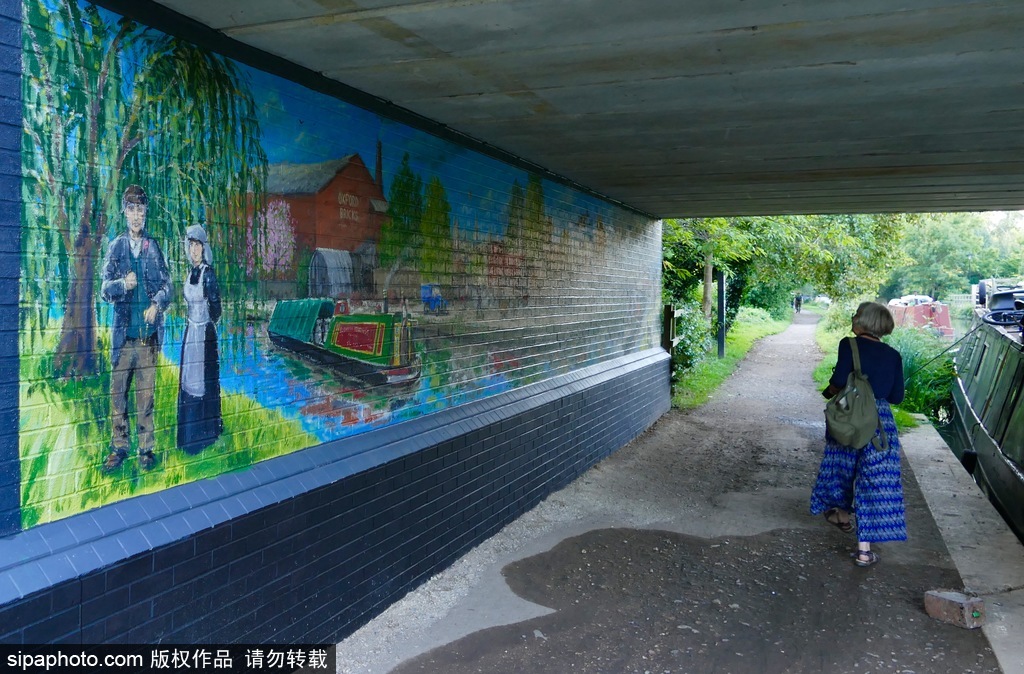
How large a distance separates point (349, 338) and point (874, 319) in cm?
370

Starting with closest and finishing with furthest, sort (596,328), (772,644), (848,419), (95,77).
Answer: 1. (95,77)
2. (772,644)
3. (848,419)
4. (596,328)

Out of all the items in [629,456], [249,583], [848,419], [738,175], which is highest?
[738,175]

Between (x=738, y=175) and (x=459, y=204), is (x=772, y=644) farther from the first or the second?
(x=738, y=175)

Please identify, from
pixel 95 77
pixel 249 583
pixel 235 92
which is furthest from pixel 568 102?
pixel 249 583

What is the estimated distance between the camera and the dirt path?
13.5ft

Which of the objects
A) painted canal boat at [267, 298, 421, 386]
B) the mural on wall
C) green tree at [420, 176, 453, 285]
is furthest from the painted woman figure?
green tree at [420, 176, 453, 285]

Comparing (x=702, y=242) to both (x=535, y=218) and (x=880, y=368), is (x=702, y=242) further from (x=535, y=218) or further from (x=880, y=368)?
(x=880, y=368)

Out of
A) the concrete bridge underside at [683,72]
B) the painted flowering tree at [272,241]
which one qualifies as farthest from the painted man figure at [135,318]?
the concrete bridge underside at [683,72]

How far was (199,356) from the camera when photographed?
11.1 feet

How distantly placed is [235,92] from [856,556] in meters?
5.08

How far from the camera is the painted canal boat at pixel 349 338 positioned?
3.93 meters

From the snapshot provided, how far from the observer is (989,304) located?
14305 millimetres

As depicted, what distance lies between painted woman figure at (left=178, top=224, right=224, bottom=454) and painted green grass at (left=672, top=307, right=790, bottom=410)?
10.3 meters

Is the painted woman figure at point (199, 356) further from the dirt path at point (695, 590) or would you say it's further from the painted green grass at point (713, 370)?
the painted green grass at point (713, 370)
